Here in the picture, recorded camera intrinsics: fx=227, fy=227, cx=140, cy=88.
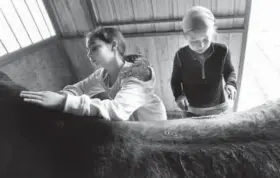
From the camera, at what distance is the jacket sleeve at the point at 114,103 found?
0.65 m

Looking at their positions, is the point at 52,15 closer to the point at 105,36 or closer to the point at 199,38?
the point at 105,36

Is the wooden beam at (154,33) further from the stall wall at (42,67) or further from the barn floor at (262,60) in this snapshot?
the barn floor at (262,60)

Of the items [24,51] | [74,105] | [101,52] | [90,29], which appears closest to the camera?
[74,105]

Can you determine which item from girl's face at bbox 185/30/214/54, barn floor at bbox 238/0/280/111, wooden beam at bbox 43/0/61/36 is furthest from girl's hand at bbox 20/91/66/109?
barn floor at bbox 238/0/280/111

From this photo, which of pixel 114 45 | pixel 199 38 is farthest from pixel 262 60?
pixel 114 45

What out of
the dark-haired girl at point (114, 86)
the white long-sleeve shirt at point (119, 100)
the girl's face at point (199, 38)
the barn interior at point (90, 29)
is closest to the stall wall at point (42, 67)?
the barn interior at point (90, 29)

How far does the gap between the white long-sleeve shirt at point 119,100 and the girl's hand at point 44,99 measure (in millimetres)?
21

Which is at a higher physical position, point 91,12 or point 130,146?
point 130,146

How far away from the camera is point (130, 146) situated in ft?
1.57

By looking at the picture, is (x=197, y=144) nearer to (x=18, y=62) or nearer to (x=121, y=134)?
(x=121, y=134)

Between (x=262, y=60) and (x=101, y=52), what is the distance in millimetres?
3551

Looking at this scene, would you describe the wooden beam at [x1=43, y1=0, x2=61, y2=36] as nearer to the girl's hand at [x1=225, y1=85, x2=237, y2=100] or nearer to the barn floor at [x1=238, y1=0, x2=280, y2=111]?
the girl's hand at [x1=225, y1=85, x2=237, y2=100]

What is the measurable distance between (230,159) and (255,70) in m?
3.71

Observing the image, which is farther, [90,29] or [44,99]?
[90,29]
